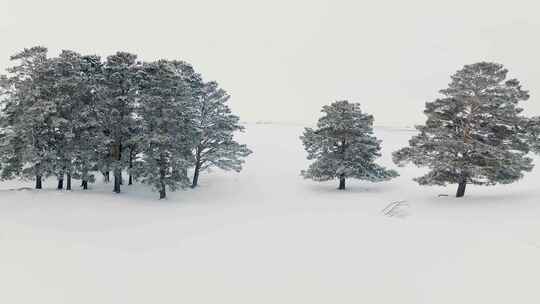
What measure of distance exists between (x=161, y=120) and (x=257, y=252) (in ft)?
51.1

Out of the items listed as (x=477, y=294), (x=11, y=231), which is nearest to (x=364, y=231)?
(x=477, y=294)

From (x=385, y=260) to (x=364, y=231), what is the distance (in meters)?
3.81

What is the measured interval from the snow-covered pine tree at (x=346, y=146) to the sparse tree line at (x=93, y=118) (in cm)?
1121

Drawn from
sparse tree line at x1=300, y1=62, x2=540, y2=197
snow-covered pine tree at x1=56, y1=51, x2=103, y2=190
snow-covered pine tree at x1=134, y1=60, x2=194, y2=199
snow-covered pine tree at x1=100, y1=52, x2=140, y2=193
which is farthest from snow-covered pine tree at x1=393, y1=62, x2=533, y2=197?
snow-covered pine tree at x1=56, y1=51, x2=103, y2=190

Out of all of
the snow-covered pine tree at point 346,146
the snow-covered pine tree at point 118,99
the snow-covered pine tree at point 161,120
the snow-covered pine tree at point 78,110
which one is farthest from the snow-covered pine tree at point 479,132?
the snow-covered pine tree at point 78,110

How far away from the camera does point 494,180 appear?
24031 mm

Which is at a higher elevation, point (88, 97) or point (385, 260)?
point (88, 97)

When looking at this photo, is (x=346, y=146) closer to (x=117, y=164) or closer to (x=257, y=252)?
(x=117, y=164)

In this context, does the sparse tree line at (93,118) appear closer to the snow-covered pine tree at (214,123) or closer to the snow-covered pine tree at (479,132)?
the snow-covered pine tree at (214,123)

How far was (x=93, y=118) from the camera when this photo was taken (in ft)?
85.6

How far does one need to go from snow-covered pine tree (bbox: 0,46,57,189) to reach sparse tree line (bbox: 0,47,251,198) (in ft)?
0.18

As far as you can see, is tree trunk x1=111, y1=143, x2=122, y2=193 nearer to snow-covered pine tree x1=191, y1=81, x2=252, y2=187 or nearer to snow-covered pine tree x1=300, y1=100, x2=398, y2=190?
snow-covered pine tree x1=191, y1=81, x2=252, y2=187

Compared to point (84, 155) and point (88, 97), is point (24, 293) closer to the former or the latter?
point (84, 155)

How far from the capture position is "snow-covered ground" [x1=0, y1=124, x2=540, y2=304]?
970cm
